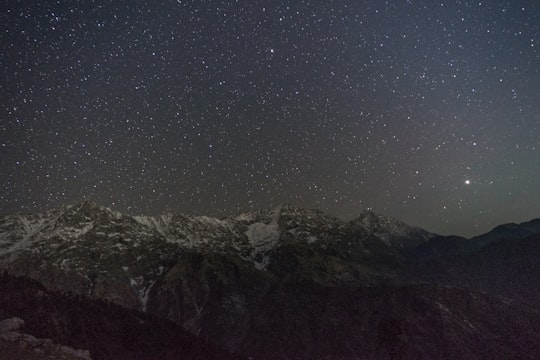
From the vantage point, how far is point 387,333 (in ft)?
432

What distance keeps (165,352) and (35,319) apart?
269 feet

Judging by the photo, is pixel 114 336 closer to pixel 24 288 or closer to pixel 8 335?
pixel 24 288

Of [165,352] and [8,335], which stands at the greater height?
[8,335]

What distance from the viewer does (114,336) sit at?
185m

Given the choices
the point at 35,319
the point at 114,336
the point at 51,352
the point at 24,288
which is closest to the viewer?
the point at 51,352

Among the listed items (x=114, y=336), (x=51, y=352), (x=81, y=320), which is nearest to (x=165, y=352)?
(x=114, y=336)

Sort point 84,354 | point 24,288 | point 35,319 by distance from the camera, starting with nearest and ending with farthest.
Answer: point 84,354 < point 35,319 < point 24,288

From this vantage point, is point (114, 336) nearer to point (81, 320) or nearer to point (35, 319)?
point (81, 320)

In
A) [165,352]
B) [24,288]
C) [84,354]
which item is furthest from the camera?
[165,352]

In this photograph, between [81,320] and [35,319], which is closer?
[35,319]

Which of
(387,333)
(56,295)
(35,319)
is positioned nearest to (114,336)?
(56,295)

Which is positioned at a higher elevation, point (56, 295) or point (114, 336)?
point (56, 295)

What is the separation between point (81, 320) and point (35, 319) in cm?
5114

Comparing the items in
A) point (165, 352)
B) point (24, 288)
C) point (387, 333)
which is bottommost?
point (165, 352)
